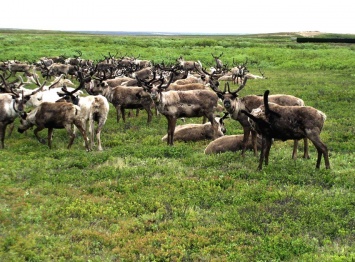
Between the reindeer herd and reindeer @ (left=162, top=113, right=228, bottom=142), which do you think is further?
reindeer @ (left=162, top=113, right=228, bottom=142)

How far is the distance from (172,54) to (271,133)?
38079mm

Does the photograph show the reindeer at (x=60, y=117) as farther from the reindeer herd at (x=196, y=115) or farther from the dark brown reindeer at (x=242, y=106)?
the dark brown reindeer at (x=242, y=106)

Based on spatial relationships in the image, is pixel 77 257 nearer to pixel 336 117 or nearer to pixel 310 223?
pixel 310 223

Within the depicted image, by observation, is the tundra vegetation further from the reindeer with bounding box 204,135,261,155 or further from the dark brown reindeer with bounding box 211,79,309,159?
the dark brown reindeer with bounding box 211,79,309,159

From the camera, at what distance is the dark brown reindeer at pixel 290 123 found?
995 centimetres

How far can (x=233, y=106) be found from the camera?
474 inches

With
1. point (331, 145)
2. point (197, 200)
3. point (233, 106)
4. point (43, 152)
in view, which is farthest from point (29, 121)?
point (331, 145)

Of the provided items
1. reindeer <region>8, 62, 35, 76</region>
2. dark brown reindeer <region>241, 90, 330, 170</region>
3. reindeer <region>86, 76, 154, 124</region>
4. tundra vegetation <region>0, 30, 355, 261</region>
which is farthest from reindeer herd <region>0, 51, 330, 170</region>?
reindeer <region>8, 62, 35, 76</region>

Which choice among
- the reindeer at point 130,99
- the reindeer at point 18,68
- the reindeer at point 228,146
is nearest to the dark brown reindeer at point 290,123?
the reindeer at point 228,146

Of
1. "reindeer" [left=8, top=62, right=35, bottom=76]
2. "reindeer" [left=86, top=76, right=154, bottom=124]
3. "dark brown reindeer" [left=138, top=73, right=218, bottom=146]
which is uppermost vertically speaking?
"dark brown reindeer" [left=138, top=73, right=218, bottom=146]

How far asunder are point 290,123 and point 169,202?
3726 mm

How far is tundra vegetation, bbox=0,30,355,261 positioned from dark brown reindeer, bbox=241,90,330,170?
25.6 inches

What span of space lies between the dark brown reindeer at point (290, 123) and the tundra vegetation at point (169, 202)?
65 cm

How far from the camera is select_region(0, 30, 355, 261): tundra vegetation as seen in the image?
6.72 metres
